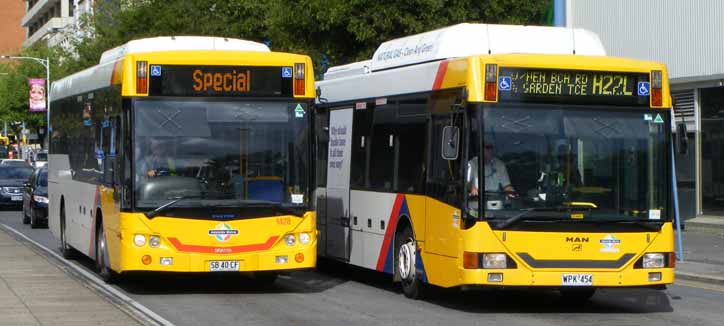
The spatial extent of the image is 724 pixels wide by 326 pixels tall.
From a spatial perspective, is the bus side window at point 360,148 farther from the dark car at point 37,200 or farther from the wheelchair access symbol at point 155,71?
the dark car at point 37,200

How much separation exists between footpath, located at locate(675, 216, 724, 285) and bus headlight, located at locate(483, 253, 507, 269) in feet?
19.6

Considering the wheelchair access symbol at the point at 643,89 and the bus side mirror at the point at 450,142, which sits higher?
the wheelchair access symbol at the point at 643,89

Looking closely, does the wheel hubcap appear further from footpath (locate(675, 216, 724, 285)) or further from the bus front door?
footpath (locate(675, 216, 724, 285))

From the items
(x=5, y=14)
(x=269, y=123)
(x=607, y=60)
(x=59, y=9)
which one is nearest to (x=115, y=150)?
(x=269, y=123)

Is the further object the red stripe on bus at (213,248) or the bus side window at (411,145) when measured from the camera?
the red stripe on bus at (213,248)

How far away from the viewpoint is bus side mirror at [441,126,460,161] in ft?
44.7

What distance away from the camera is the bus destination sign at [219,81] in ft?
51.1

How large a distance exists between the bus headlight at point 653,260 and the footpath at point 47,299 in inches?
214

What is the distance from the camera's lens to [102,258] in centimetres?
1788

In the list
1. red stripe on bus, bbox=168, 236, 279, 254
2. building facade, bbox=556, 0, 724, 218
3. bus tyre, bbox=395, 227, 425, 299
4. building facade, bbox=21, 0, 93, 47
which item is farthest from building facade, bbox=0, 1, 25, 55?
bus tyre, bbox=395, 227, 425, 299

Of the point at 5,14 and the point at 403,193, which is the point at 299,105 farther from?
the point at 5,14

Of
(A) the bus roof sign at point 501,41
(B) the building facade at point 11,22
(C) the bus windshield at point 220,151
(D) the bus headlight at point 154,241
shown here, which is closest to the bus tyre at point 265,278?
(C) the bus windshield at point 220,151

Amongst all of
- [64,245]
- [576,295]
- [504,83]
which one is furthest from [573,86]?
[64,245]

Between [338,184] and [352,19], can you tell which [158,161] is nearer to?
[338,184]
